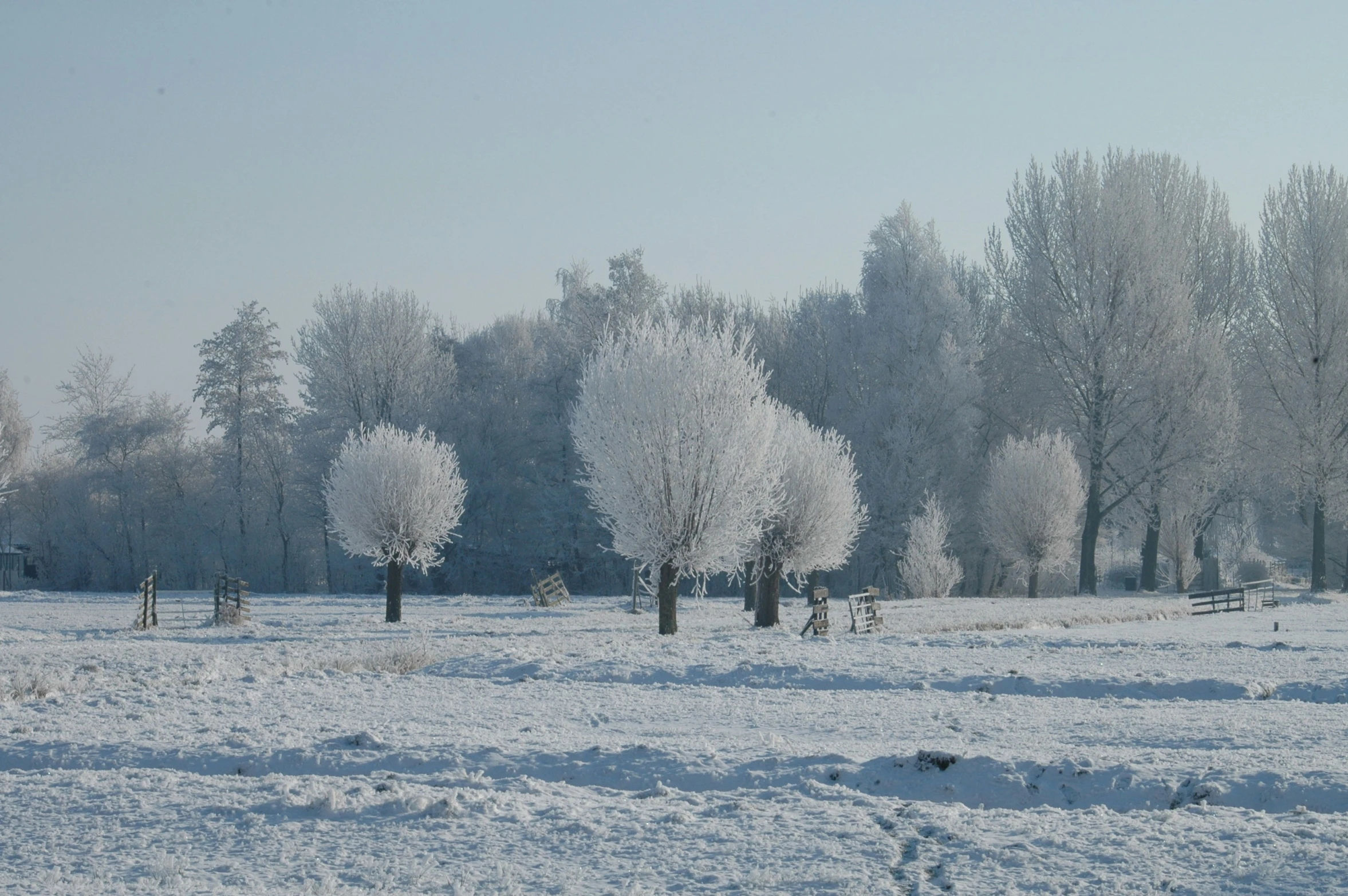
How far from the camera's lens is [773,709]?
523 inches

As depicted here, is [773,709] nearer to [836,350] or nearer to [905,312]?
[905,312]

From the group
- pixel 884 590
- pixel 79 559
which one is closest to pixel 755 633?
pixel 884 590

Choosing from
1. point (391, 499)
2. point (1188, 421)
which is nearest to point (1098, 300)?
point (1188, 421)

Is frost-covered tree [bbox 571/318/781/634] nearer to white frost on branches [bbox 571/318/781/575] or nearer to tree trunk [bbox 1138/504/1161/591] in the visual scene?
white frost on branches [bbox 571/318/781/575]

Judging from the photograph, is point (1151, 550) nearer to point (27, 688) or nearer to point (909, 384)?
point (909, 384)

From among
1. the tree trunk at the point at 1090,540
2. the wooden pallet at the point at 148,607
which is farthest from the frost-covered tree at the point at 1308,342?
the wooden pallet at the point at 148,607

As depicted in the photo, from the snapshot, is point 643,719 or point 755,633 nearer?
point 643,719

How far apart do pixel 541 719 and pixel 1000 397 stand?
43163 mm

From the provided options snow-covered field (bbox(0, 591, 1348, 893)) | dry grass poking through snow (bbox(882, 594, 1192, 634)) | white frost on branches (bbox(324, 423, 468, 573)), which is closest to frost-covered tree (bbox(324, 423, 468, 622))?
white frost on branches (bbox(324, 423, 468, 573))

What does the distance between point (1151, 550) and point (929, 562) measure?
11.6m

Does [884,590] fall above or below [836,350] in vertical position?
below

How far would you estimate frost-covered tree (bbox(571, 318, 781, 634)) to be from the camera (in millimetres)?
24016

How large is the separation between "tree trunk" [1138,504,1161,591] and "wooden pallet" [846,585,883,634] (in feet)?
78.6

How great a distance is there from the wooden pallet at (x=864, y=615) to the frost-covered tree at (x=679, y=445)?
10.1 feet
